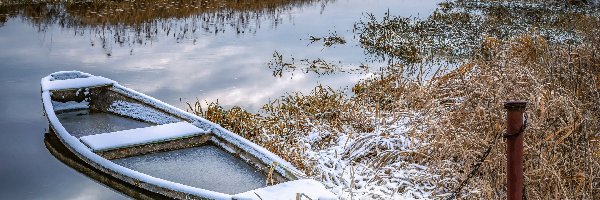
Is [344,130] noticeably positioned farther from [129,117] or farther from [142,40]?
[142,40]

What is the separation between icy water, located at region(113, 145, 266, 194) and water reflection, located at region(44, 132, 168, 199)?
0.28 meters

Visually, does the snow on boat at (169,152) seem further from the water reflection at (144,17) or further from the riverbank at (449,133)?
the water reflection at (144,17)

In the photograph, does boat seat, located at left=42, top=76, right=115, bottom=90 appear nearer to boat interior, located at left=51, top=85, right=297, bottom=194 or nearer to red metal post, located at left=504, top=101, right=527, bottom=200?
boat interior, located at left=51, top=85, right=297, bottom=194

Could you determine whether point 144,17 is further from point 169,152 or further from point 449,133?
point 449,133

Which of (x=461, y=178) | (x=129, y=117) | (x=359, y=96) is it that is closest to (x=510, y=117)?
(x=461, y=178)

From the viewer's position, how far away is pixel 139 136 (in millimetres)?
6852

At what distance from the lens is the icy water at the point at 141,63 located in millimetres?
7430

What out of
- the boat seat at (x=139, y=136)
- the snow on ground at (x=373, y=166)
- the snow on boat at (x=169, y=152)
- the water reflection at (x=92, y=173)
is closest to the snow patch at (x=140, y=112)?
the snow on boat at (x=169, y=152)

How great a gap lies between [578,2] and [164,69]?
55.9 feet

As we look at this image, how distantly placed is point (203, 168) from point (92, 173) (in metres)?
1.13

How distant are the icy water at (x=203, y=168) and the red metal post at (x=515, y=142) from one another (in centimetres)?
334

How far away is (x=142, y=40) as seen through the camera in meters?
14.7

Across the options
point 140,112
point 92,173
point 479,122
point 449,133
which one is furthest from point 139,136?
point 479,122

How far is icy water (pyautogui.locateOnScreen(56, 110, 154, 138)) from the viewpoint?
26.4 ft
